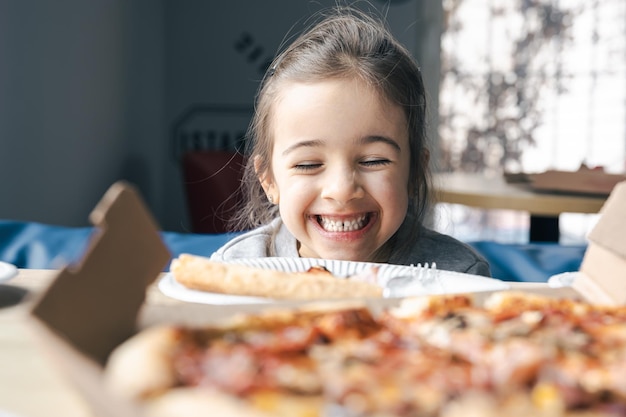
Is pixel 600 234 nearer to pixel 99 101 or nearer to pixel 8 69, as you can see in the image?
pixel 8 69

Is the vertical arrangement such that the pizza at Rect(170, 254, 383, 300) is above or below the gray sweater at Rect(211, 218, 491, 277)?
above

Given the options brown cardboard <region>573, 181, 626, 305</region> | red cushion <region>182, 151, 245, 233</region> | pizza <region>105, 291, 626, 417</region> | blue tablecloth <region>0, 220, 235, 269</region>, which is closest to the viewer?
pizza <region>105, 291, 626, 417</region>

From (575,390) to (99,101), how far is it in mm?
3468

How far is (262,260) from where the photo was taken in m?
1.00

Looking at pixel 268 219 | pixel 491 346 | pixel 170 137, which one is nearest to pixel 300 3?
pixel 170 137

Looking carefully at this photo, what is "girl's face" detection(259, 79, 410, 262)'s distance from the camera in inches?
49.7

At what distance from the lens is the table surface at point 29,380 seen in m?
0.53

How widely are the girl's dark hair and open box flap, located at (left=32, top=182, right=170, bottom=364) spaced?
0.76 m

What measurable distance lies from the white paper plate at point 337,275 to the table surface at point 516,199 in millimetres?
1317

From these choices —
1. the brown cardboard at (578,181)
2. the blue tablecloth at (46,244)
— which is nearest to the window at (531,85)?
the brown cardboard at (578,181)

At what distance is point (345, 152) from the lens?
125 centimetres

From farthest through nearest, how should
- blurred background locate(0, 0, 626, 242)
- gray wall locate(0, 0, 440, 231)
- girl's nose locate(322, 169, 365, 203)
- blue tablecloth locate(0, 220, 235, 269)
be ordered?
blurred background locate(0, 0, 626, 242), gray wall locate(0, 0, 440, 231), blue tablecloth locate(0, 220, 235, 269), girl's nose locate(322, 169, 365, 203)

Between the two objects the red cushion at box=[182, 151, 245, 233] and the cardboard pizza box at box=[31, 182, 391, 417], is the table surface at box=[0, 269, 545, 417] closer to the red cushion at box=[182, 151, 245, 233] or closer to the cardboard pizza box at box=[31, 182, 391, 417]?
the cardboard pizza box at box=[31, 182, 391, 417]

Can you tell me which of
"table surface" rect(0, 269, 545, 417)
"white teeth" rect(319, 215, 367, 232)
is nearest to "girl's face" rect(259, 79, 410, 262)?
"white teeth" rect(319, 215, 367, 232)
